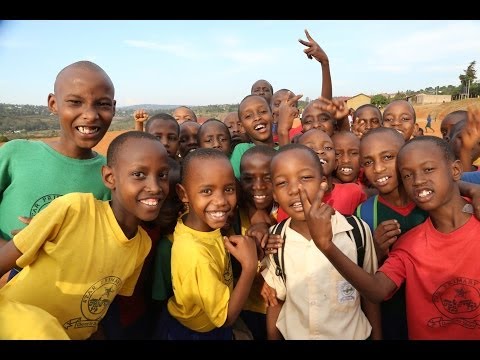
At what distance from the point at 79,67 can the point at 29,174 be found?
710 millimetres

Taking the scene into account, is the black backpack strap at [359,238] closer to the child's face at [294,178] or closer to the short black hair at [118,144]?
the child's face at [294,178]

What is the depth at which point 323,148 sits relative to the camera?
330 cm

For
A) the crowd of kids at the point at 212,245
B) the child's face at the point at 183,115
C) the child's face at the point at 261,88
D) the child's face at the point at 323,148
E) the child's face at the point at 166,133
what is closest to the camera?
the crowd of kids at the point at 212,245

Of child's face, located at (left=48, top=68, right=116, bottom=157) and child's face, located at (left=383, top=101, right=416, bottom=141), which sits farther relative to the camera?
child's face, located at (left=383, top=101, right=416, bottom=141)

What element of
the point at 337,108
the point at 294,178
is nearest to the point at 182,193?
the point at 294,178

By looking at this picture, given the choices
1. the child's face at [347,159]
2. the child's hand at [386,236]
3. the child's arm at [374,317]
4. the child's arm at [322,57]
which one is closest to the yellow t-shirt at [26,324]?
the child's arm at [374,317]

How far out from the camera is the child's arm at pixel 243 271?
6.76 ft

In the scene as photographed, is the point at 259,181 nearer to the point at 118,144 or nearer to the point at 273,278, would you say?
the point at 273,278

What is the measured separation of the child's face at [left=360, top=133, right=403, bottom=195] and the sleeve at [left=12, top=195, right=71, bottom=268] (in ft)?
6.74

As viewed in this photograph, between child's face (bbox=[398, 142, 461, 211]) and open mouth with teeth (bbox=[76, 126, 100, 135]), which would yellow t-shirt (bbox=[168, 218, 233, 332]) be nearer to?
open mouth with teeth (bbox=[76, 126, 100, 135])

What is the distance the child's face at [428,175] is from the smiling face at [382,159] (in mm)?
383

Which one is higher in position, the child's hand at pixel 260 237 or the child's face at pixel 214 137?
the child's face at pixel 214 137

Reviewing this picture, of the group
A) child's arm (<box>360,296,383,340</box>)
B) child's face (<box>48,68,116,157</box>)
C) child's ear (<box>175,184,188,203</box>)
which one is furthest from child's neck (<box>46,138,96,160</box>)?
child's arm (<box>360,296,383,340</box>)

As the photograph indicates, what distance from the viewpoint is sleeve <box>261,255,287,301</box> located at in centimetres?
230
